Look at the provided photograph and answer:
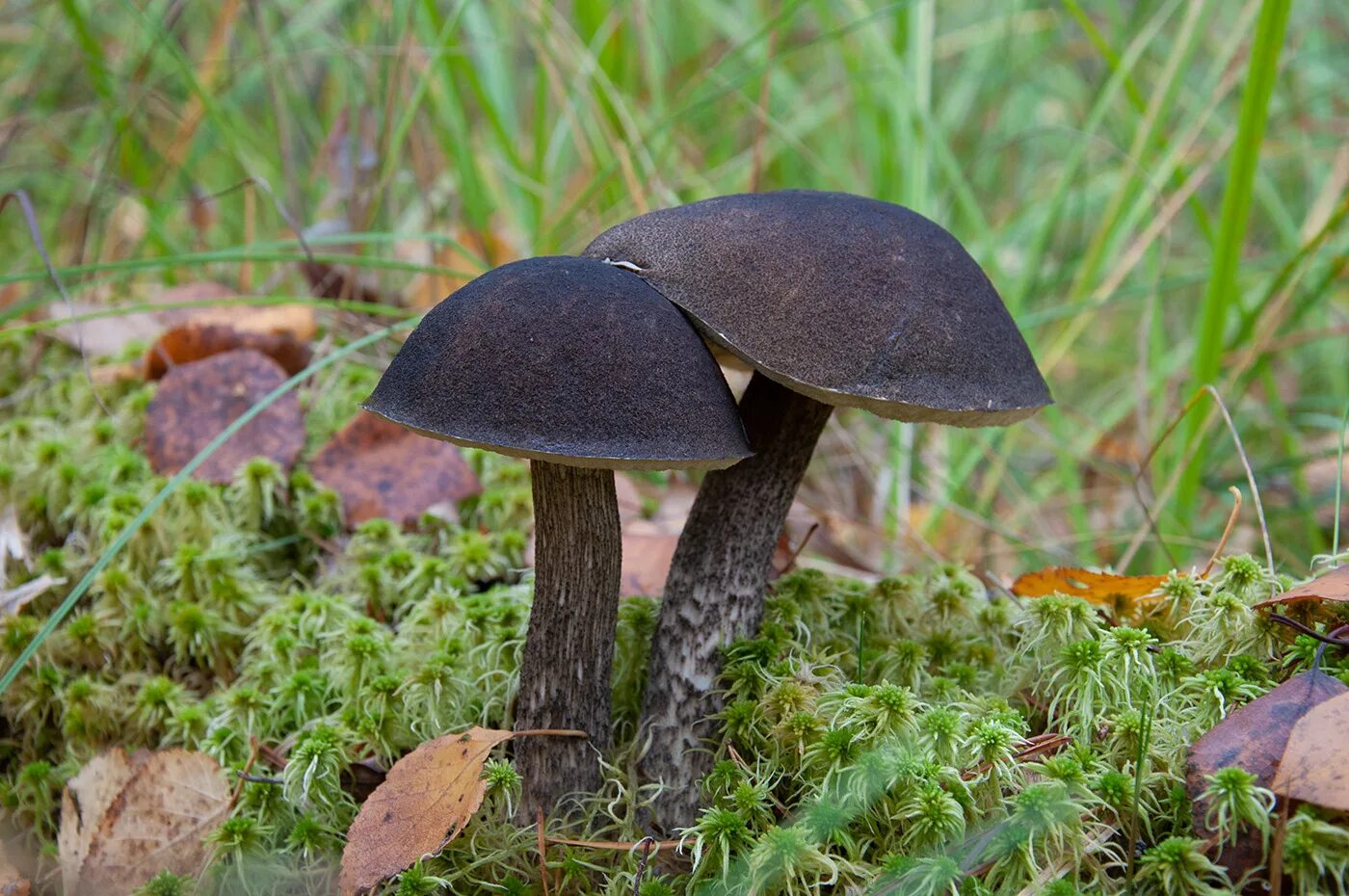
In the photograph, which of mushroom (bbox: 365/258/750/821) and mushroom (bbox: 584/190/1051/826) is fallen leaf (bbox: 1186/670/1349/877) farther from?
mushroom (bbox: 365/258/750/821)

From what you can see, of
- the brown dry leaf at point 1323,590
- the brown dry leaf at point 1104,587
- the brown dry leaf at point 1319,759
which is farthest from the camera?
the brown dry leaf at point 1104,587

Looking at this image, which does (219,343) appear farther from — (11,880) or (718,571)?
(718,571)

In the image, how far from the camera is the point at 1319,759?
117cm

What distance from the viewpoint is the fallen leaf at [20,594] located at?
6.43 feet

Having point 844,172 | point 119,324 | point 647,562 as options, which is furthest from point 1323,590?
point 119,324

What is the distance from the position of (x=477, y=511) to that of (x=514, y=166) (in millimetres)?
1757

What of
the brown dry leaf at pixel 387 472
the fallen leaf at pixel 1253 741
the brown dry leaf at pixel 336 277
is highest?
the brown dry leaf at pixel 336 277

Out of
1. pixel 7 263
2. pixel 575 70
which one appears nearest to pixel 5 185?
pixel 7 263

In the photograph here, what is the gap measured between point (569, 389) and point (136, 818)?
3.77ft

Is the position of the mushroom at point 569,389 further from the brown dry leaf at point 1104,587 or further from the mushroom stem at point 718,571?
the brown dry leaf at point 1104,587

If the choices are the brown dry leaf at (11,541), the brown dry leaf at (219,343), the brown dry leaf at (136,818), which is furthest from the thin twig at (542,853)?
the brown dry leaf at (219,343)

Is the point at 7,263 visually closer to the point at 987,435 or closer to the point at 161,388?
the point at 161,388

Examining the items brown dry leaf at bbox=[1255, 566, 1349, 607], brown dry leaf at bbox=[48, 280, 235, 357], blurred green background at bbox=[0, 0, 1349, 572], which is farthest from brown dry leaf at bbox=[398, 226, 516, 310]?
brown dry leaf at bbox=[1255, 566, 1349, 607]

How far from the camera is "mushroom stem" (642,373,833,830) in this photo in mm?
1626
